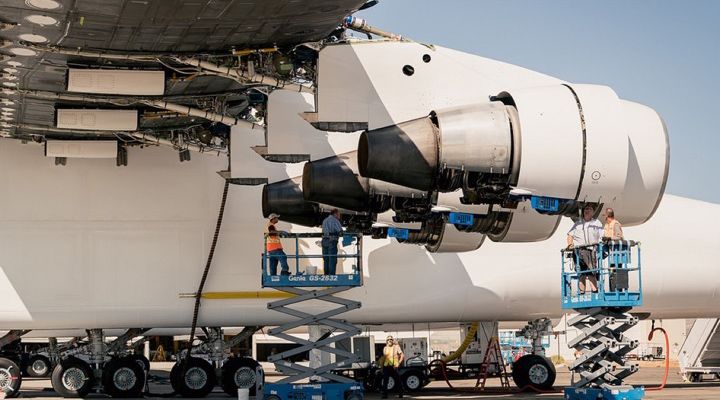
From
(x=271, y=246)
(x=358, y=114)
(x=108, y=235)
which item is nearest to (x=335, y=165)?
(x=358, y=114)

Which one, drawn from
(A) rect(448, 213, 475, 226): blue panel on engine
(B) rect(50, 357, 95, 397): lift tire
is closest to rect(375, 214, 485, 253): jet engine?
(A) rect(448, 213, 475, 226): blue panel on engine

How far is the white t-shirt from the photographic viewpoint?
1548 centimetres

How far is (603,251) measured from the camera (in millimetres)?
15312

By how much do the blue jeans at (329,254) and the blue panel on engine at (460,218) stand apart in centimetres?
320

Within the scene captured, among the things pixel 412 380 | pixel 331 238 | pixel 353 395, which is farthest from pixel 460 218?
pixel 412 380

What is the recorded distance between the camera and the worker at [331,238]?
789 inches

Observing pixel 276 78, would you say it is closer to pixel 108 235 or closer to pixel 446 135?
pixel 446 135

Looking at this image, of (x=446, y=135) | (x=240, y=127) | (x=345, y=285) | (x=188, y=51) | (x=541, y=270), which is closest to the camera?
(x=446, y=135)

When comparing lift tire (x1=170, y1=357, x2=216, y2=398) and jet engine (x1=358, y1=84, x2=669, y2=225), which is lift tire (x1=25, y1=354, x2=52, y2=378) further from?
→ jet engine (x1=358, y1=84, x2=669, y2=225)

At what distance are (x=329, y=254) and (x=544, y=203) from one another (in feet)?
20.7

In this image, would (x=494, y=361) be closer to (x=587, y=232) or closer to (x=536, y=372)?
(x=536, y=372)

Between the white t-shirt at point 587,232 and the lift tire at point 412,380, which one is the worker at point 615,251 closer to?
the white t-shirt at point 587,232

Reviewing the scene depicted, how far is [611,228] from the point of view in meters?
15.2

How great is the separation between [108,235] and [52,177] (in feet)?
6.29
